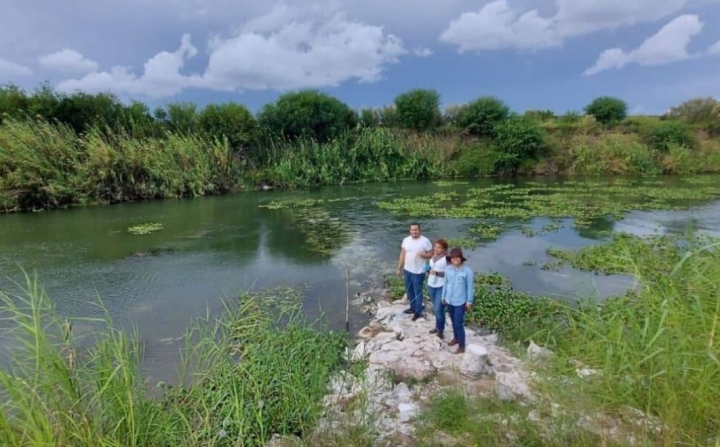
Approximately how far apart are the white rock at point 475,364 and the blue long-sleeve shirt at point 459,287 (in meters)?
0.72

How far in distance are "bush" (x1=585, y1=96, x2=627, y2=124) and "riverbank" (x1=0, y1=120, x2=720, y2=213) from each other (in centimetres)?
172

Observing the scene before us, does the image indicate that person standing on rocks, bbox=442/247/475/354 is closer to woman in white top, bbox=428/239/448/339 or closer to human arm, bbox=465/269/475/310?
human arm, bbox=465/269/475/310

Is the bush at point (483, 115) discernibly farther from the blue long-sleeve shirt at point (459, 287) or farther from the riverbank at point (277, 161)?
the blue long-sleeve shirt at point (459, 287)

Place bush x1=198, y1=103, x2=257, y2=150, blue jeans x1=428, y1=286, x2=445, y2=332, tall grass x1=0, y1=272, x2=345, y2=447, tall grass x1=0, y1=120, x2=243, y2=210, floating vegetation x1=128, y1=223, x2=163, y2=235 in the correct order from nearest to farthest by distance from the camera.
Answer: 1. tall grass x1=0, y1=272, x2=345, y2=447
2. blue jeans x1=428, y1=286, x2=445, y2=332
3. floating vegetation x1=128, y1=223, x2=163, y2=235
4. tall grass x1=0, y1=120, x2=243, y2=210
5. bush x1=198, y1=103, x2=257, y2=150

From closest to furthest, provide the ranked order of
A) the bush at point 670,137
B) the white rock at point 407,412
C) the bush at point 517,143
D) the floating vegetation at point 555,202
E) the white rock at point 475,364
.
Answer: the white rock at point 407,412
the white rock at point 475,364
the floating vegetation at point 555,202
the bush at point 517,143
the bush at point 670,137

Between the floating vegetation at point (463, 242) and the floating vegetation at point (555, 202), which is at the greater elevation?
the floating vegetation at point (555, 202)

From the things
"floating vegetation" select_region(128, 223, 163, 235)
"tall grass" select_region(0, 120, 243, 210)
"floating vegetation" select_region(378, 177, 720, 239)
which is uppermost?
"tall grass" select_region(0, 120, 243, 210)

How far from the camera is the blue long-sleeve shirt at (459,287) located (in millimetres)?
5418

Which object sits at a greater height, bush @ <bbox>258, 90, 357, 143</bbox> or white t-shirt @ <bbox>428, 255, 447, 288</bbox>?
bush @ <bbox>258, 90, 357, 143</bbox>

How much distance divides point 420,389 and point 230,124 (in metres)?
29.5

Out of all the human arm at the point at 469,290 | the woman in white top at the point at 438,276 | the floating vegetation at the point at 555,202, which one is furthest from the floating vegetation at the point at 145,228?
the human arm at the point at 469,290

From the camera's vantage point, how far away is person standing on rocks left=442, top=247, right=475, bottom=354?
5.43m

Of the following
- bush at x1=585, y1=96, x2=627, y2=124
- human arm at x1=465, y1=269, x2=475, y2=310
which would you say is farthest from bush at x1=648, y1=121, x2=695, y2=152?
human arm at x1=465, y1=269, x2=475, y2=310

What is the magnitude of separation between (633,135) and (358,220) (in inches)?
1296
